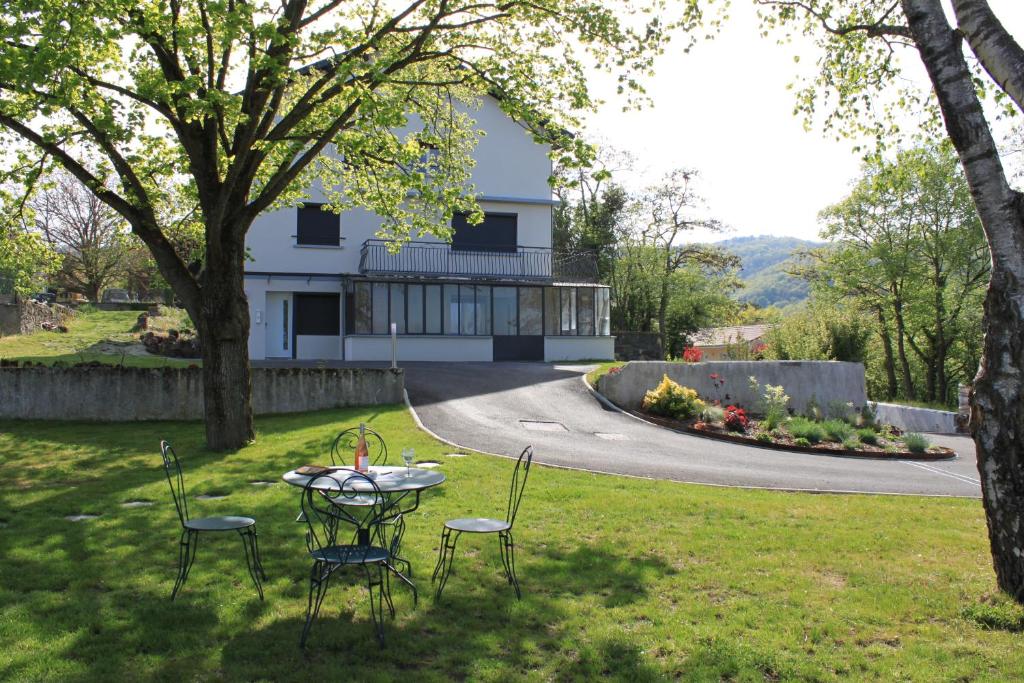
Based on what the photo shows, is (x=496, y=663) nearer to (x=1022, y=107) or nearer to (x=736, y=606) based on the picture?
(x=736, y=606)

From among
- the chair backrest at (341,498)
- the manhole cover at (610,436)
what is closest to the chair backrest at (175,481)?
the chair backrest at (341,498)

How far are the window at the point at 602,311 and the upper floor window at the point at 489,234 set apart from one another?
12.0 feet

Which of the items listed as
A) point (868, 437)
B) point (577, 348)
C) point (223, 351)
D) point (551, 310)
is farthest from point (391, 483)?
point (577, 348)

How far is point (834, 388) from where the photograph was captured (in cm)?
2173

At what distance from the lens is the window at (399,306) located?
86.7 ft

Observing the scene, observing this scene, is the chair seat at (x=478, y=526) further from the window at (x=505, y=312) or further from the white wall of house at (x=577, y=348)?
the white wall of house at (x=577, y=348)

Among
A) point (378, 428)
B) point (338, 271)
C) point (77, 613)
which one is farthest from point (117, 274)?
point (77, 613)

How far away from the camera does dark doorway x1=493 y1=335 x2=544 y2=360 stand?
27500 millimetres

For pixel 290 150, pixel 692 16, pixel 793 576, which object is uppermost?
pixel 692 16

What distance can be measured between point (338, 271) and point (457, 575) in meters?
21.7

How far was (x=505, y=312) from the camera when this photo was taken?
2775cm

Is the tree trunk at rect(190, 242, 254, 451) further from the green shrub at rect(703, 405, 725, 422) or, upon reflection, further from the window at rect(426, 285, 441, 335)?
the window at rect(426, 285, 441, 335)

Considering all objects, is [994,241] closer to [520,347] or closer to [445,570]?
[445,570]

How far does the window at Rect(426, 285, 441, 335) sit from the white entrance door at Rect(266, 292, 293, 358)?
4.75 meters
